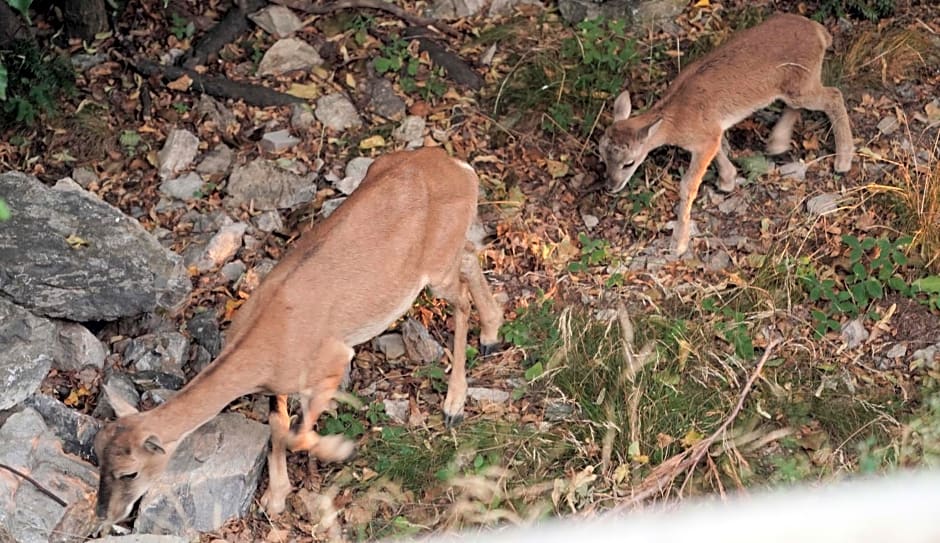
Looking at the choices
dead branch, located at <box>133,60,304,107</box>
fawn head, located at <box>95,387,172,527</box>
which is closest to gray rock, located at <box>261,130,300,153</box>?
dead branch, located at <box>133,60,304,107</box>

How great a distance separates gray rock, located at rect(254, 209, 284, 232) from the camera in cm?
795

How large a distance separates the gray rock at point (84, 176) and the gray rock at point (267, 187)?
3.20 feet

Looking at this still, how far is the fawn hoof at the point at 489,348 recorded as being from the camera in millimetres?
7309

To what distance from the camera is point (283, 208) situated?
320 inches

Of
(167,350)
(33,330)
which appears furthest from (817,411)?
(33,330)

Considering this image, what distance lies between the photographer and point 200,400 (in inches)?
226

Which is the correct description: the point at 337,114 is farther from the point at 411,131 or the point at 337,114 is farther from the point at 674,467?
the point at 674,467

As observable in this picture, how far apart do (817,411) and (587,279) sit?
1.81m

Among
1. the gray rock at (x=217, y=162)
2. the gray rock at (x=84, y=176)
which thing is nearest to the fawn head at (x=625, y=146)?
the gray rock at (x=217, y=162)

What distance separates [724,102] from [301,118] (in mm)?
3079

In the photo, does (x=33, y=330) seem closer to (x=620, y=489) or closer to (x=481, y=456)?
(x=481, y=456)

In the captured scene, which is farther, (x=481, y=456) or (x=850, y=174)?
(x=850, y=174)

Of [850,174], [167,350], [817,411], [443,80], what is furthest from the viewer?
[443,80]

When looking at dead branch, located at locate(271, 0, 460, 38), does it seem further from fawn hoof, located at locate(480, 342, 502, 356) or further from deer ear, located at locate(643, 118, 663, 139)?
fawn hoof, located at locate(480, 342, 502, 356)
